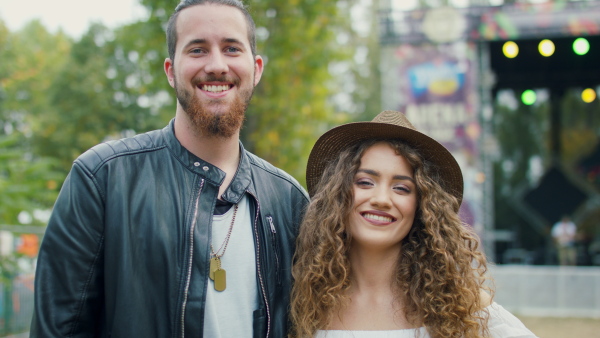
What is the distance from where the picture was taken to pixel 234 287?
2.26 meters

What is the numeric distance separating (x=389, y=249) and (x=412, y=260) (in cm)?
11

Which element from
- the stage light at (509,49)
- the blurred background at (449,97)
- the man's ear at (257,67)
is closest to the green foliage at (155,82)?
the blurred background at (449,97)

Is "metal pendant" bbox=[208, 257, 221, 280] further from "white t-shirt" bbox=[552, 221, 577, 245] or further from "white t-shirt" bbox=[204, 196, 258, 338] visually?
"white t-shirt" bbox=[552, 221, 577, 245]

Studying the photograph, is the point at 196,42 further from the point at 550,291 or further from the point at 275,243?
the point at 550,291

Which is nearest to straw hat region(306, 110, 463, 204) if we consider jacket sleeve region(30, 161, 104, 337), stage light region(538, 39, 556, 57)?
jacket sleeve region(30, 161, 104, 337)

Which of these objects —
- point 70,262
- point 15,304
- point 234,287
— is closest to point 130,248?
point 70,262

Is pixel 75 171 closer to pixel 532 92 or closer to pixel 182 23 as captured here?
pixel 182 23

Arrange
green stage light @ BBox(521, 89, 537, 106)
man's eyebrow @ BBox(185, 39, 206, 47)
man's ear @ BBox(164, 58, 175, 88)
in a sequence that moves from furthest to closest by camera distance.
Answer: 1. green stage light @ BBox(521, 89, 537, 106)
2. man's ear @ BBox(164, 58, 175, 88)
3. man's eyebrow @ BBox(185, 39, 206, 47)

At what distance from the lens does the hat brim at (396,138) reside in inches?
102

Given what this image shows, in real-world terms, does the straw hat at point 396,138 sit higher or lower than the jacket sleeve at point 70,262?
higher

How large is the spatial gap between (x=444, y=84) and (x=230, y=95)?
27.1ft

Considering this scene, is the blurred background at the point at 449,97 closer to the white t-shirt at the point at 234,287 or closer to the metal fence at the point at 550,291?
the metal fence at the point at 550,291

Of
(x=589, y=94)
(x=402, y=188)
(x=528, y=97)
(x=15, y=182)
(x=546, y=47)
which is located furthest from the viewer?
(x=528, y=97)

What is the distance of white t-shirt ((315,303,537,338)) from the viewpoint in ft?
7.74
